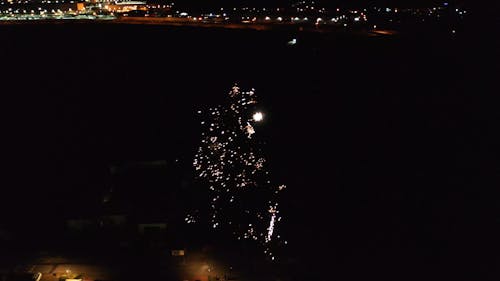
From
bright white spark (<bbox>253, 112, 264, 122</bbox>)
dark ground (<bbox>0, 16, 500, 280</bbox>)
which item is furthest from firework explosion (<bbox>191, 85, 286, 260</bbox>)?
dark ground (<bbox>0, 16, 500, 280</bbox>)

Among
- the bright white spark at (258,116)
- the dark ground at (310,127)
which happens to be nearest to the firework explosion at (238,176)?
the bright white spark at (258,116)

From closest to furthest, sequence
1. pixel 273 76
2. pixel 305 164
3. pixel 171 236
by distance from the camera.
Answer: pixel 171 236 → pixel 305 164 → pixel 273 76

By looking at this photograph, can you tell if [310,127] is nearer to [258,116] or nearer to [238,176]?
[258,116]

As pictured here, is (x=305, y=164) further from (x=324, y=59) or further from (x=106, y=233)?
(x=324, y=59)

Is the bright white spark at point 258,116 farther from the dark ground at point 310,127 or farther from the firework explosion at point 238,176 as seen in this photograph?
the dark ground at point 310,127

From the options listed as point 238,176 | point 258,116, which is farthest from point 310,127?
point 238,176

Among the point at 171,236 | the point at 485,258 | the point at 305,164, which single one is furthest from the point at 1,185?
the point at 485,258
